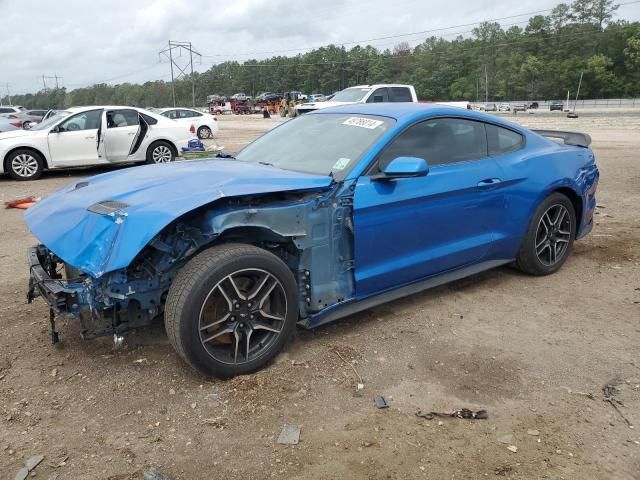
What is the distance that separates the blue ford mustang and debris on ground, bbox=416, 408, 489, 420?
91cm

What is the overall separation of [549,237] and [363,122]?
6.97 ft

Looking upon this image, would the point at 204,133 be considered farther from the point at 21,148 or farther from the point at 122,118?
the point at 21,148

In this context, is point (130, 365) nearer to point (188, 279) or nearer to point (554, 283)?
point (188, 279)

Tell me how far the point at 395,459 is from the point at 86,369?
1982 millimetres

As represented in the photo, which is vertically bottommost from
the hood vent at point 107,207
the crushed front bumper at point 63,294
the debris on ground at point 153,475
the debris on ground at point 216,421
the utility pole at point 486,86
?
the debris on ground at point 153,475

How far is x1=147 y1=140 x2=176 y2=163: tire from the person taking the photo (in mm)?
12516

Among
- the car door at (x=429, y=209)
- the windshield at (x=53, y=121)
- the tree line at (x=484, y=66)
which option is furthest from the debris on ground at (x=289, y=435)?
the tree line at (x=484, y=66)

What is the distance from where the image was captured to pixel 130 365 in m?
3.43

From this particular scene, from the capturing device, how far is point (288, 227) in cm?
331

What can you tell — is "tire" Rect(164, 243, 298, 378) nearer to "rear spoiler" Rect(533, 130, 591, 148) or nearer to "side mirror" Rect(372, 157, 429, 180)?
"side mirror" Rect(372, 157, 429, 180)

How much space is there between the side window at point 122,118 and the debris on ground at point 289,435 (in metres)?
10.6

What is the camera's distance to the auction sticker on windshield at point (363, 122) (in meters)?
3.96

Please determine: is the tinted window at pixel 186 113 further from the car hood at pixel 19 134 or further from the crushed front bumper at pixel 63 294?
the crushed front bumper at pixel 63 294

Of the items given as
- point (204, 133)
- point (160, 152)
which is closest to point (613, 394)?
point (160, 152)
